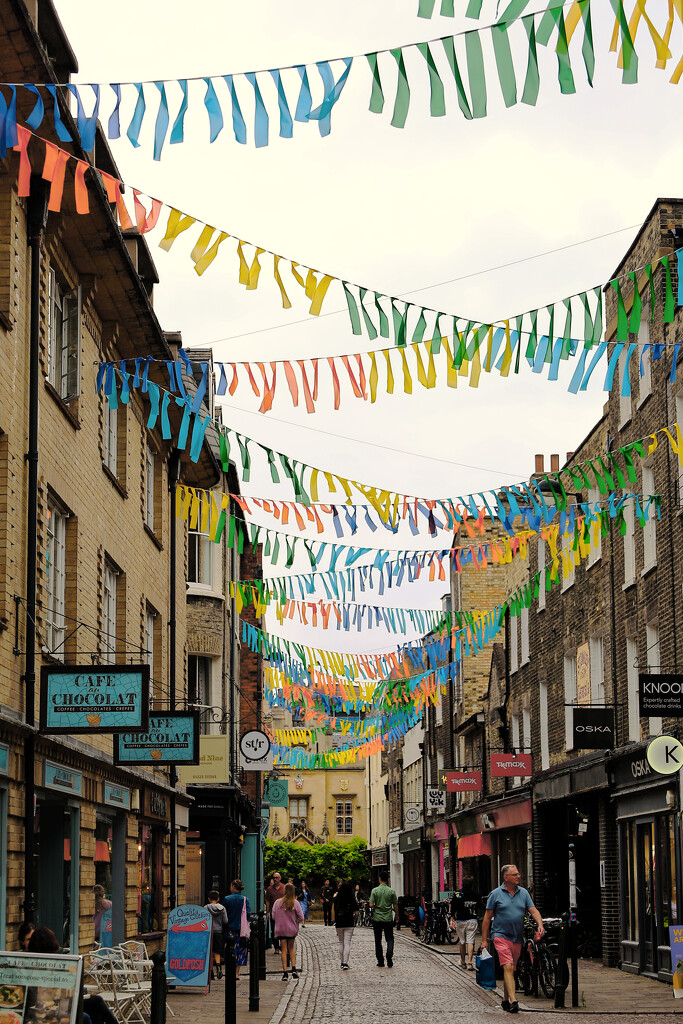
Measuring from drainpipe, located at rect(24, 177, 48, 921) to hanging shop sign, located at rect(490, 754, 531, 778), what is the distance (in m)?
20.1

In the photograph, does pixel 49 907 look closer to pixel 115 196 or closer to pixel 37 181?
pixel 37 181

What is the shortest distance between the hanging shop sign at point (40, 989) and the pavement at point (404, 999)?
6.80 m

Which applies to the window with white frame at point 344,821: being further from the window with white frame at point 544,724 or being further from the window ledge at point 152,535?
the window ledge at point 152,535

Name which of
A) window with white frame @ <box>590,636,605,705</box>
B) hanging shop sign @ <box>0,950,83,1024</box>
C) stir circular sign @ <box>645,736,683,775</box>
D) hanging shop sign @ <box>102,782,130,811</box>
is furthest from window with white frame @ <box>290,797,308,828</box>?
hanging shop sign @ <box>0,950,83,1024</box>

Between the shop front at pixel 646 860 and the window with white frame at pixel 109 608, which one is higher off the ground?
the window with white frame at pixel 109 608

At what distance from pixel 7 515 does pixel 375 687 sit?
59.0 feet

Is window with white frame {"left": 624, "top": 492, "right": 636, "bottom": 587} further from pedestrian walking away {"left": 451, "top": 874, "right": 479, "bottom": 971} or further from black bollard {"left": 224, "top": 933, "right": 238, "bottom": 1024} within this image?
black bollard {"left": 224, "top": 933, "right": 238, "bottom": 1024}

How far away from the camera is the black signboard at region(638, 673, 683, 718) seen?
61.8ft

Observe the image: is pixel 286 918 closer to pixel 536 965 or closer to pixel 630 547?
pixel 536 965

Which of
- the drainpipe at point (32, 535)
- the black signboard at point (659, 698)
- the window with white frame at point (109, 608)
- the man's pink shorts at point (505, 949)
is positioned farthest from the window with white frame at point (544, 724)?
the drainpipe at point (32, 535)

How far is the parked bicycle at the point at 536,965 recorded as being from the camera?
1817 cm

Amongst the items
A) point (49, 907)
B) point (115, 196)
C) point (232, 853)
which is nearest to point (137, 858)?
point (49, 907)

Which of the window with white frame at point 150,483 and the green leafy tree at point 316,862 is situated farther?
the green leafy tree at point 316,862

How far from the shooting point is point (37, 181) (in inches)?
564
